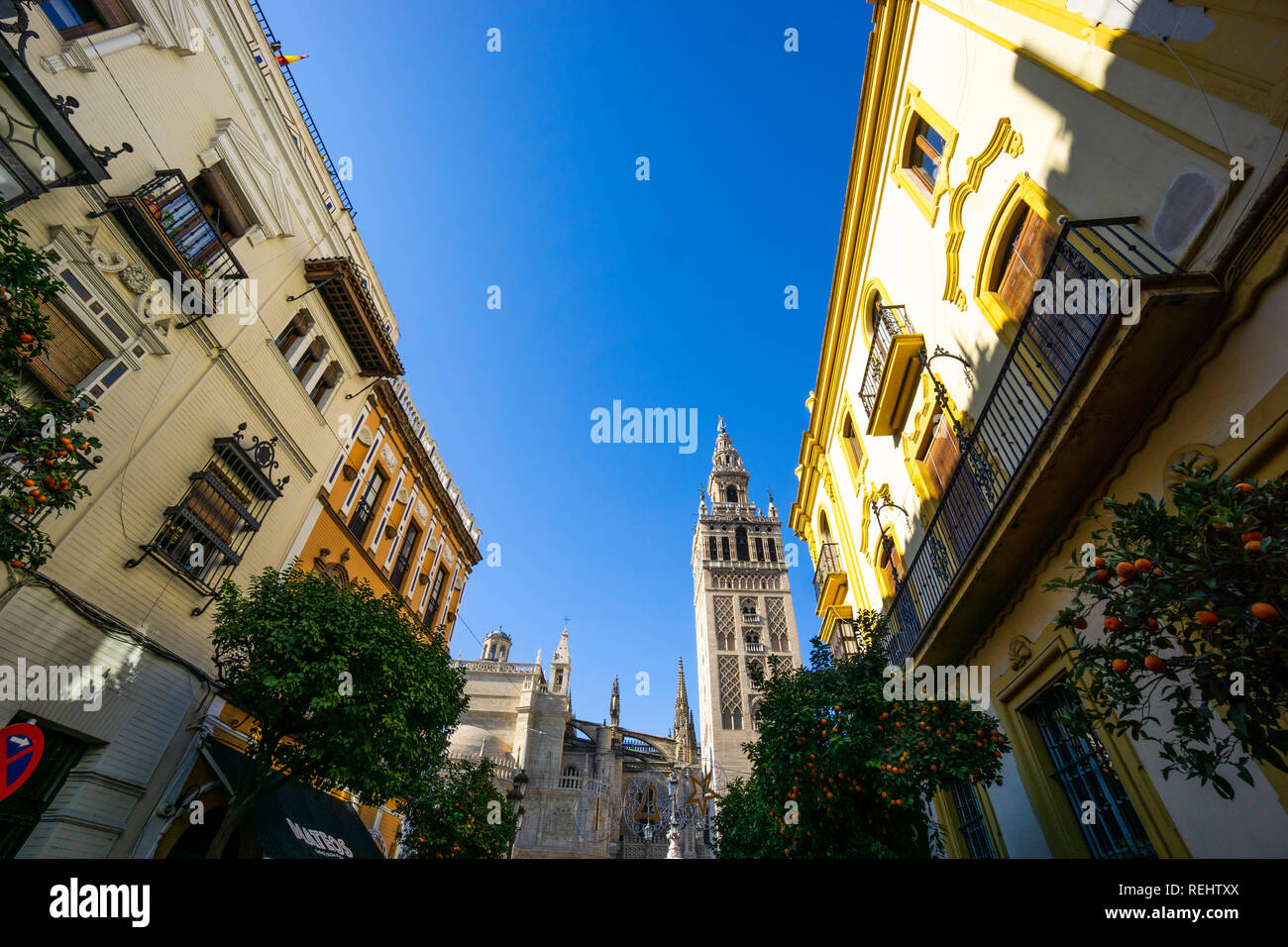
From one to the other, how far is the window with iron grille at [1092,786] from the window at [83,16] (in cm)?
1486

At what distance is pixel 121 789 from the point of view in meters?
8.46

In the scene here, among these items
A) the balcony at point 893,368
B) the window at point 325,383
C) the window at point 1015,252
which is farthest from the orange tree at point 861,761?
the window at point 325,383

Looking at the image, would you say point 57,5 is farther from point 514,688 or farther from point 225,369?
point 514,688

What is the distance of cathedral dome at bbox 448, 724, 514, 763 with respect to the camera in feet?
144

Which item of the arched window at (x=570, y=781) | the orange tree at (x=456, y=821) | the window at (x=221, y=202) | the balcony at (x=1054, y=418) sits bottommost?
the orange tree at (x=456, y=821)

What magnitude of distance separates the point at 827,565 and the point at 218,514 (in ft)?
48.9

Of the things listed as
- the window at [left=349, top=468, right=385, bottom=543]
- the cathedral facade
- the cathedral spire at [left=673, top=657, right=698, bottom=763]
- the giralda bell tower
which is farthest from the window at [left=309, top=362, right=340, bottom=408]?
the cathedral spire at [left=673, top=657, right=698, bottom=763]

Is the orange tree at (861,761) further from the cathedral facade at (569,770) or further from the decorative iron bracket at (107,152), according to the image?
the cathedral facade at (569,770)

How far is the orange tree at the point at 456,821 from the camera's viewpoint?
1404 centimetres

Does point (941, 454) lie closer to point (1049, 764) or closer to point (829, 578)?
point (1049, 764)
